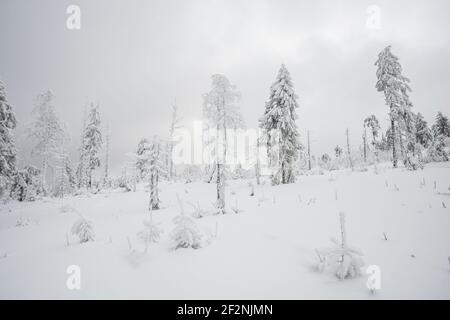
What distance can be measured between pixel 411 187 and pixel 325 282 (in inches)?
344

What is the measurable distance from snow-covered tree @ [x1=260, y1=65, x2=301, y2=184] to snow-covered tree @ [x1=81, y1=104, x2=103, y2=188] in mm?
28960

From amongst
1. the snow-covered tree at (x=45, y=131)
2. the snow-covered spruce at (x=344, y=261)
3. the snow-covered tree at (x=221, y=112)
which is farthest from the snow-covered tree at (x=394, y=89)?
the snow-covered tree at (x=45, y=131)

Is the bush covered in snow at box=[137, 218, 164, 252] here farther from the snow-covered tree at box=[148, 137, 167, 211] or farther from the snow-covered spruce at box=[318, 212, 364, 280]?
the snow-covered tree at box=[148, 137, 167, 211]

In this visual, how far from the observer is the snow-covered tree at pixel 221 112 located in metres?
13.0

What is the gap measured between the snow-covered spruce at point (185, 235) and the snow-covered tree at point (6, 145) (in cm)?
1910

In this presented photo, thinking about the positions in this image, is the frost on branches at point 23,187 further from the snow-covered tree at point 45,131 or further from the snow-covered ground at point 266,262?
the snow-covered ground at point 266,262

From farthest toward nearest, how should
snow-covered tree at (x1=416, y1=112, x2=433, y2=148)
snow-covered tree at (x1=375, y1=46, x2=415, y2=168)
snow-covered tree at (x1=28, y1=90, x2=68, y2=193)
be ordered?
snow-covered tree at (x1=416, y1=112, x2=433, y2=148)
snow-covered tree at (x1=28, y1=90, x2=68, y2=193)
snow-covered tree at (x1=375, y1=46, x2=415, y2=168)

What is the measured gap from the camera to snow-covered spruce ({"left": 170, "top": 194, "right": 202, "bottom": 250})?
5.37m

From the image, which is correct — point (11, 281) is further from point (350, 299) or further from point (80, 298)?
point (350, 299)

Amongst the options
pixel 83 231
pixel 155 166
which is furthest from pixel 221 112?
pixel 83 231

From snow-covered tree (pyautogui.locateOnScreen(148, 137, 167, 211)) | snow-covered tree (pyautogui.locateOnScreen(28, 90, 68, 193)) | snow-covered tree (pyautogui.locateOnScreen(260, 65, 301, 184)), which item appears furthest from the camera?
snow-covered tree (pyautogui.locateOnScreen(28, 90, 68, 193))

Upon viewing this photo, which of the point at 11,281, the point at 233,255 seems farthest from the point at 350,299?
the point at 11,281

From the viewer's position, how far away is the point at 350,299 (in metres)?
3.27

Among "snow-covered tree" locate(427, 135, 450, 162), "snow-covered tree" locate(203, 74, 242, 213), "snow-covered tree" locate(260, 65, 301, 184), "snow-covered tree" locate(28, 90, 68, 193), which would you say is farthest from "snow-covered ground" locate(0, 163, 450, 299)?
"snow-covered tree" locate(28, 90, 68, 193)
